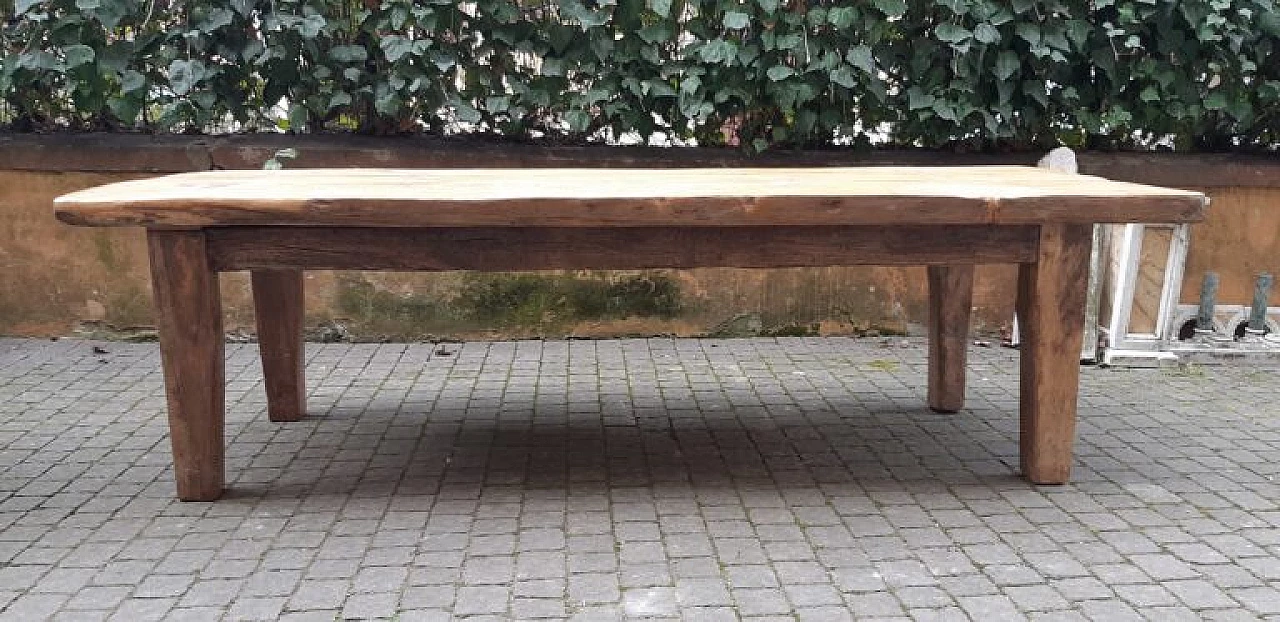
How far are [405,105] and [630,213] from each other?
260cm

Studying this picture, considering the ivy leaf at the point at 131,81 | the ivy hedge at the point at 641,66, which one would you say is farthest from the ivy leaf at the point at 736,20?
the ivy leaf at the point at 131,81

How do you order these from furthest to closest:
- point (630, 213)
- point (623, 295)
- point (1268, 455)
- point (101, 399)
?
point (623, 295) → point (101, 399) → point (1268, 455) → point (630, 213)

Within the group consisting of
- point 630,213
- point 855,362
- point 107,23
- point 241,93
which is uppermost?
point 107,23

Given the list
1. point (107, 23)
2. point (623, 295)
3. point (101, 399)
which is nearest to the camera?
point (101, 399)

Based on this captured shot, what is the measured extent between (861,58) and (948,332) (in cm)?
158

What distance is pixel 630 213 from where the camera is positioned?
250 cm

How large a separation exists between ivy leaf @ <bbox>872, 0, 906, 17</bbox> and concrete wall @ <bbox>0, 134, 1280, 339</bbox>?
2.30 ft

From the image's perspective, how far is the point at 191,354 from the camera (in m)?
2.71

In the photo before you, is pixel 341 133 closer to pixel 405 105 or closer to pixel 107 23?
pixel 405 105

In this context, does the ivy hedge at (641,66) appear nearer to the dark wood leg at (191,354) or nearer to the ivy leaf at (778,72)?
the ivy leaf at (778,72)

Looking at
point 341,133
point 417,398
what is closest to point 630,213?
point 417,398

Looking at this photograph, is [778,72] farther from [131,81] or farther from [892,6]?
[131,81]

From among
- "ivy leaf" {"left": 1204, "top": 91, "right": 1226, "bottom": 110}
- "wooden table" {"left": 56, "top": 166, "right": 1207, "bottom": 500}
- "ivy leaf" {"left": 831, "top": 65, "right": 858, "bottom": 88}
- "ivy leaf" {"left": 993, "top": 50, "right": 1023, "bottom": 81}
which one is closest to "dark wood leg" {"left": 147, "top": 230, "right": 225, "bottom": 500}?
"wooden table" {"left": 56, "top": 166, "right": 1207, "bottom": 500}

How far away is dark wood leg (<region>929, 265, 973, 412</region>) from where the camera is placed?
3590 millimetres
